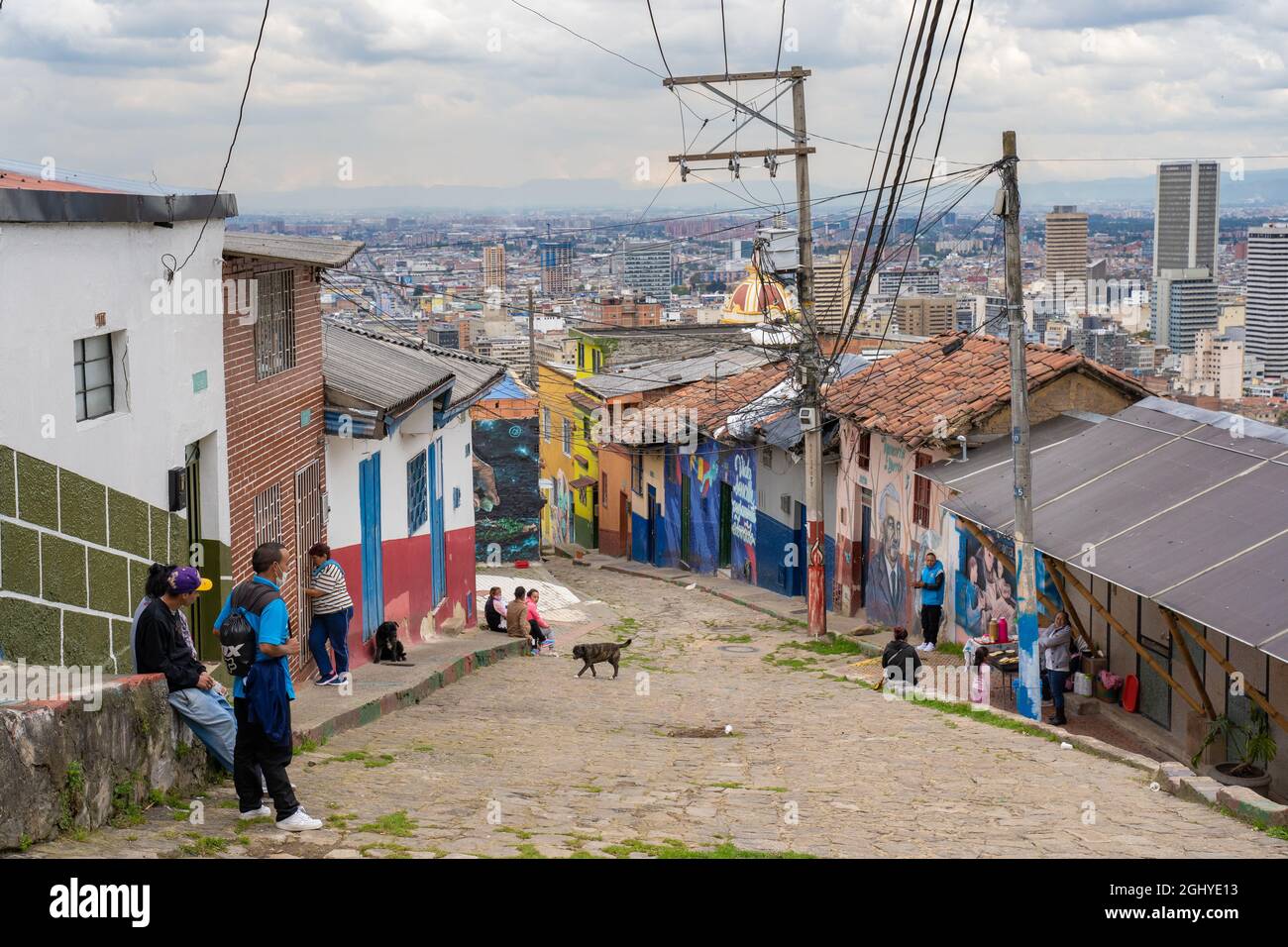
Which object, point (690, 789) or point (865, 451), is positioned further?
point (865, 451)

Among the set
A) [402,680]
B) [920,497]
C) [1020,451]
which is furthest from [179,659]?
[920,497]

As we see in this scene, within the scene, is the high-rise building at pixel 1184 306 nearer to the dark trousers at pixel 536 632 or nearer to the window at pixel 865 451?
the window at pixel 865 451

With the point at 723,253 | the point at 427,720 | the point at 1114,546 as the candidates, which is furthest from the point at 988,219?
the point at 723,253

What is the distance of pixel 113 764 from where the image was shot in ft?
22.2

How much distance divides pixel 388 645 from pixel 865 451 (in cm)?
1046

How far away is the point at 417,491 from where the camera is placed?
18.8 meters

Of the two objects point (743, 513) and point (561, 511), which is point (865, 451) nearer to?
point (743, 513)

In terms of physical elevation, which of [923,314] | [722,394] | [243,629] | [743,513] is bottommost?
[743,513]

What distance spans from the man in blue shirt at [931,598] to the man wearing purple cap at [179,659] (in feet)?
42.4

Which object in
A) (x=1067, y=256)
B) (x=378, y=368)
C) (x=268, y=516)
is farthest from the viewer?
(x=1067, y=256)

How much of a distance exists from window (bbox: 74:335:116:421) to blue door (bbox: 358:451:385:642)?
22.0ft

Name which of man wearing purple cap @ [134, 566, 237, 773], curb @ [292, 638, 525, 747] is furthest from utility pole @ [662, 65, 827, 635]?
man wearing purple cap @ [134, 566, 237, 773]

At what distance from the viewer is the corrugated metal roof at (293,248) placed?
11.7 meters

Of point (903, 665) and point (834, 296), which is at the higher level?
point (834, 296)
